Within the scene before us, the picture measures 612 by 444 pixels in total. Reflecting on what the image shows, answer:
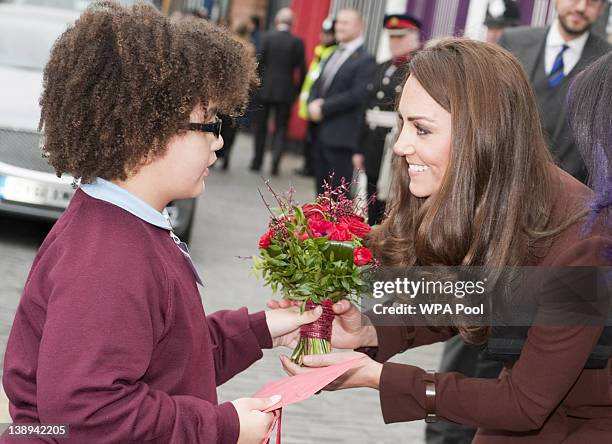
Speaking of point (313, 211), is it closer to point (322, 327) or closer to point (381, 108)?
point (322, 327)

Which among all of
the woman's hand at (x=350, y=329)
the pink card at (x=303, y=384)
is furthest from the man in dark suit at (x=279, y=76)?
the pink card at (x=303, y=384)

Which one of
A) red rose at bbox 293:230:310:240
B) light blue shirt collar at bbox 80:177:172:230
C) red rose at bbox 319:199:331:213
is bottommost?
red rose at bbox 293:230:310:240

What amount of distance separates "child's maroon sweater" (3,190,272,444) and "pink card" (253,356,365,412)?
0.62 feet

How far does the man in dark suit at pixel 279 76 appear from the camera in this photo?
16.4 m

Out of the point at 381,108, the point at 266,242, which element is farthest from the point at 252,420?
the point at 381,108

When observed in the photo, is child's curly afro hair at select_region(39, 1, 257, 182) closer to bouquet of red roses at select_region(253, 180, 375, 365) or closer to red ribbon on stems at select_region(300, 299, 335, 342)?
bouquet of red roses at select_region(253, 180, 375, 365)

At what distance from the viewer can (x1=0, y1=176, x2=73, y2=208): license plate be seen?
27.8 ft

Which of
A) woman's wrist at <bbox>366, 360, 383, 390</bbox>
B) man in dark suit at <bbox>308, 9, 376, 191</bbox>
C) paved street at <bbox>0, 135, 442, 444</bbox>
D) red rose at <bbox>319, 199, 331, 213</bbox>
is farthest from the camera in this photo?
man in dark suit at <bbox>308, 9, 376, 191</bbox>

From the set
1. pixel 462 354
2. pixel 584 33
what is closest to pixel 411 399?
pixel 462 354

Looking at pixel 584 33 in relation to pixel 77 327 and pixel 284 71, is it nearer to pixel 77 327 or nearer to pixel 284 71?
pixel 77 327

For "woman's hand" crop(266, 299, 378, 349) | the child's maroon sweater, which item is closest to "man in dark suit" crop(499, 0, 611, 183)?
"woman's hand" crop(266, 299, 378, 349)

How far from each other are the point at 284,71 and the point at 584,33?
1046 centimetres

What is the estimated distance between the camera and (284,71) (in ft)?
53.9

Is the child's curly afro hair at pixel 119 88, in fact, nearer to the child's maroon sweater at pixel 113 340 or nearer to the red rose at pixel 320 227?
the child's maroon sweater at pixel 113 340
